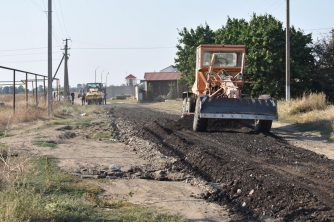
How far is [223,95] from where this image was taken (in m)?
20.1

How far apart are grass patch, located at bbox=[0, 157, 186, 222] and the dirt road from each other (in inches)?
21.3

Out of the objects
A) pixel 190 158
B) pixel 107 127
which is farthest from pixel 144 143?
pixel 107 127

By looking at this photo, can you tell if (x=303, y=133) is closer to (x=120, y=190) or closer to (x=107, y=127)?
(x=107, y=127)

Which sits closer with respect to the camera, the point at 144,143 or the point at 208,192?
the point at 208,192

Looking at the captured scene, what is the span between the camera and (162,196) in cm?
975

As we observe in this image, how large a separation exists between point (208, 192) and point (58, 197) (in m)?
2.80

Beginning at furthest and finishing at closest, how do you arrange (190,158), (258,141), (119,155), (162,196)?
(258,141) → (119,155) → (190,158) → (162,196)

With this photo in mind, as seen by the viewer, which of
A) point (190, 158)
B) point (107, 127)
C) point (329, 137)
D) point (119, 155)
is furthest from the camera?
point (107, 127)

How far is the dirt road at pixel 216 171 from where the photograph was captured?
8523mm

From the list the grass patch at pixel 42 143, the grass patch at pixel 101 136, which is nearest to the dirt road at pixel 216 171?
the grass patch at pixel 42 143

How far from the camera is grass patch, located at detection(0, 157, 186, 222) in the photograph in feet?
23.6

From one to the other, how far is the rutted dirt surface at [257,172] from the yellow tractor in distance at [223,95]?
2.40ft

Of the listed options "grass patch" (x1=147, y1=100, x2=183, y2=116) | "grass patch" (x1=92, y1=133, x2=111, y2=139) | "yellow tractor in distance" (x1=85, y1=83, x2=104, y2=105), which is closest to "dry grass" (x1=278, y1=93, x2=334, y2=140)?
"grass patch" (x1=92, y1=133, x2=111, y2=139)

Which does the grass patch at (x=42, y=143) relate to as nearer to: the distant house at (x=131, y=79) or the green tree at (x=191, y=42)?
the green tree at (x=191, y=42)
